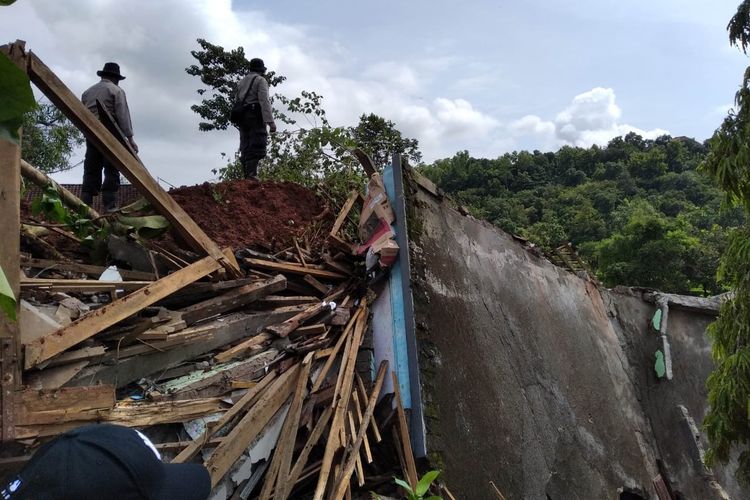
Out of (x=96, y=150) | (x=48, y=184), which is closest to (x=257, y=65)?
(x=96, y=150)

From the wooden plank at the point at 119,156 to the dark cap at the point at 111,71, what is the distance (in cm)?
255

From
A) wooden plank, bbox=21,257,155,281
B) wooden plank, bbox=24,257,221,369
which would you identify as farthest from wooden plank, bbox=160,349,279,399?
wooden plank, bbox=21,257,155,281

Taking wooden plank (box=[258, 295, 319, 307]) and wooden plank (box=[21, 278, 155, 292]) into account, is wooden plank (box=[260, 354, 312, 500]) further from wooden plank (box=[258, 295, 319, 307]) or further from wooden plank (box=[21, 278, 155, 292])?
wooden plank (box=[21, 278, 155, 292])

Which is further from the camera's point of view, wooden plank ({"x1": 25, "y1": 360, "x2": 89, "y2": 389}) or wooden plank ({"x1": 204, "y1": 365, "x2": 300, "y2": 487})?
wooden plank ({"x1": 204, "y1": 365, "x2": 300, "y2": 487})

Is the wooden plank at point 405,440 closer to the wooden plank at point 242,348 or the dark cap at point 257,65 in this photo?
the wooden plank at point 242,348

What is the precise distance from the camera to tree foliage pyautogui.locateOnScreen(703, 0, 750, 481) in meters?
3.64

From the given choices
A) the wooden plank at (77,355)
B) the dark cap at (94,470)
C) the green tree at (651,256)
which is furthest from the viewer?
the green tree at (651,256)

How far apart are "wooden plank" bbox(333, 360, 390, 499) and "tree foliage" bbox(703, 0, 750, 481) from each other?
8.15ft

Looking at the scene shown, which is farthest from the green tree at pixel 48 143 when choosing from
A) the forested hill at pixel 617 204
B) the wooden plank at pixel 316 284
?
the forested hill at pixel 617 204

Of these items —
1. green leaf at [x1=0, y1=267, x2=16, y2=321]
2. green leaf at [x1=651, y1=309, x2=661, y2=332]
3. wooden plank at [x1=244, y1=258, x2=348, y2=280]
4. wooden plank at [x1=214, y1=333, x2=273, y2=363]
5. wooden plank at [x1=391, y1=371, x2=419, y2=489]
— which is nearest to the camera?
green leaf at [x1=0, y1=267, x2=16, y2=321]

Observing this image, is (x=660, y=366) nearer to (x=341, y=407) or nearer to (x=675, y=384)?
(x=675, y=384)

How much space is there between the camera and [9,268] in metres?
2.56

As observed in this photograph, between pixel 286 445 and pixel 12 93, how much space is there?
255 centimetres

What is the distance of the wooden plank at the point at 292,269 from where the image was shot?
406 cm
